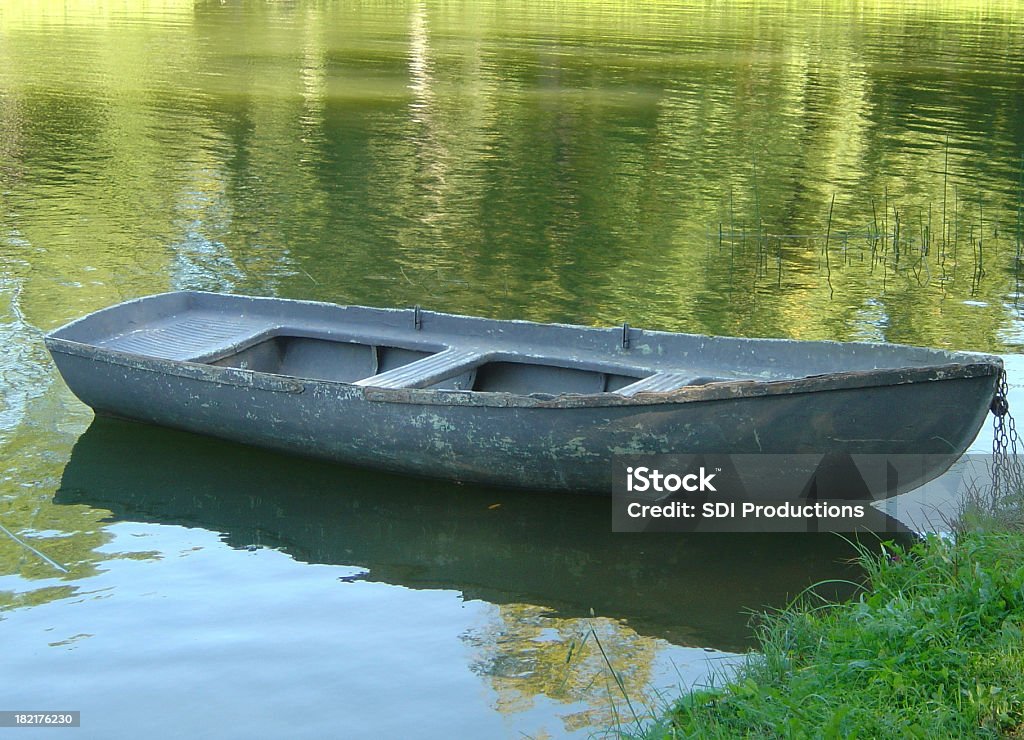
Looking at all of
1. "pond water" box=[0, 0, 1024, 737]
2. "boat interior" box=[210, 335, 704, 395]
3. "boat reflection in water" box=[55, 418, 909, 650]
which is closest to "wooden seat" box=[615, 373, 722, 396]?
"boat interior" box=[210, 335, 704, 395]

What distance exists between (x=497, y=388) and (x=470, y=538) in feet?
4.59

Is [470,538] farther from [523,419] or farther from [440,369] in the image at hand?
[440,369]

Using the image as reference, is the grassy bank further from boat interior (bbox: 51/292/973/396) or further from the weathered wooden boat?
boat interior (bbox: 51/292/973/396)

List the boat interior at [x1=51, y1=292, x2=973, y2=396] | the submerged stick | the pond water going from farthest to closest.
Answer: the boat interior at [x1=51, y1=292, x2=973, y2=396], the submerged stick, the pond water

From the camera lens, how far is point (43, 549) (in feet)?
21.4

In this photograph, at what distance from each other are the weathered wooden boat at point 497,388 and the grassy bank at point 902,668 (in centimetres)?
109

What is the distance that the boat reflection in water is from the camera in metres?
6.16

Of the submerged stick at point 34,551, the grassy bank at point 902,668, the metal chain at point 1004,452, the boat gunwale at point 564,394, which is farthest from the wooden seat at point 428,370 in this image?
the metal chain at point 1004,452

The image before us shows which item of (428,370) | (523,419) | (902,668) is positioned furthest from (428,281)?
(902,668)

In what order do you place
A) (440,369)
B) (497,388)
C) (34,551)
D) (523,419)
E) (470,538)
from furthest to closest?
(497,388) → (440,369) → (470,538) → (523,419) → (34,551)

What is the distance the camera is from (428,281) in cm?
1166

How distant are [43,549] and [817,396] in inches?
149

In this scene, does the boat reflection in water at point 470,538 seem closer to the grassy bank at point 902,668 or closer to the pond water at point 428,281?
the pond water at point 428,281

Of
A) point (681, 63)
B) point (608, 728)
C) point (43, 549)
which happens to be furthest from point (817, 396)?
point (681, 63)
